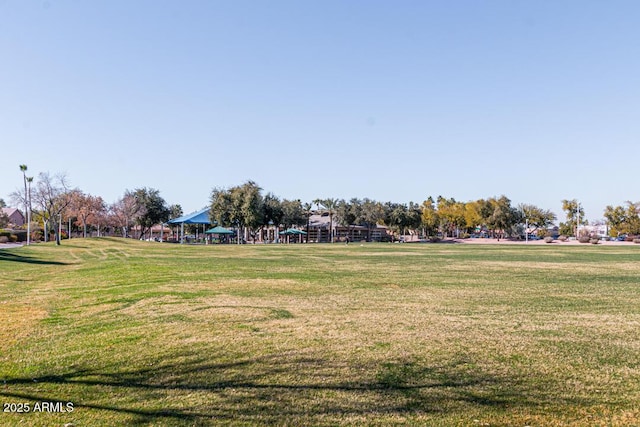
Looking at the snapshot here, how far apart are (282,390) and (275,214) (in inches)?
3153

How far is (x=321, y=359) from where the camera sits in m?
6.55

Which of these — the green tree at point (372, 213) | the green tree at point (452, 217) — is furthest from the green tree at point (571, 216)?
the green tree at point (372, 213)

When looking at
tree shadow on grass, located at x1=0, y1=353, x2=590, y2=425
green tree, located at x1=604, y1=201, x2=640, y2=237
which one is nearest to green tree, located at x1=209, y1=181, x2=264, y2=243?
tree shadow on grass, located at x1=0, y1=353, x2=590, y2=425

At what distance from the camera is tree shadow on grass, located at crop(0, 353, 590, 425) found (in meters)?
4.79

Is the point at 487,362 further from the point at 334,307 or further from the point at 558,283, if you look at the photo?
the point at 558,283

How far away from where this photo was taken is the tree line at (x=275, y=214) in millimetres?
68812

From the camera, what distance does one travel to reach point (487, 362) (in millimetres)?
6488

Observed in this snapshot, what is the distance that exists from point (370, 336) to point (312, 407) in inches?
127

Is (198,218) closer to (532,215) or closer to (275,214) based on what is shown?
(275,214)

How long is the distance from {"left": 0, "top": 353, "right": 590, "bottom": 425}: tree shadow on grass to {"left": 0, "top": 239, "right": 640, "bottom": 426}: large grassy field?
2cm

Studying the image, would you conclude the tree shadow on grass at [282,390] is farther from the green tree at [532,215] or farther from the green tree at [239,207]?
the green tree at [532,215]

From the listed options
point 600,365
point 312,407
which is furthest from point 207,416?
point 600,365

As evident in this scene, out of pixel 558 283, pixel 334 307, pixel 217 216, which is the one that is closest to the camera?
pixel 334 307

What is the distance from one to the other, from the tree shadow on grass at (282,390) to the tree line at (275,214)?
Answer: 54978mm
